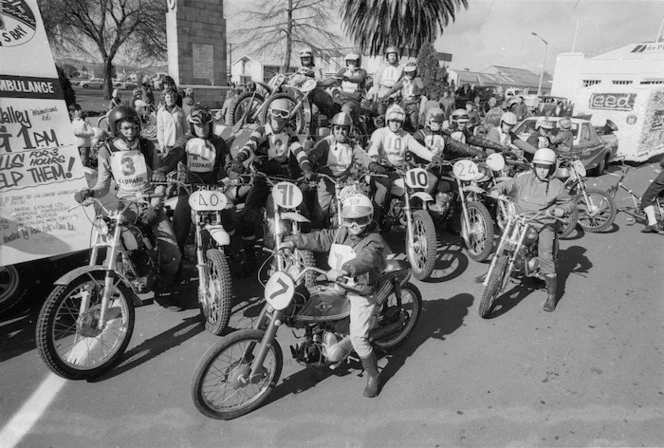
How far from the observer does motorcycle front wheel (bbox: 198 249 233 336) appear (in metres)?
3.87

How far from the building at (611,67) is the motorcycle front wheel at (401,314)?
31739mm

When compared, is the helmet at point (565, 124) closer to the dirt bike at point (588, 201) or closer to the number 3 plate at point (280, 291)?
the dirt bike at point (588, 201)

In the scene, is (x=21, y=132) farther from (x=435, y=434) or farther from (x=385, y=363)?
(x=435, y=434)

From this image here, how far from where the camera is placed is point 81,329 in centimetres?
341

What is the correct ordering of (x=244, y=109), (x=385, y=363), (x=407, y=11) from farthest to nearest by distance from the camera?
(x=407, y=11), (x=244, y=109), (x=385, y=363)

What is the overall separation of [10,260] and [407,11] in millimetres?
28507

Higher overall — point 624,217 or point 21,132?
point 21,132

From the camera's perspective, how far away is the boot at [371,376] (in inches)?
134

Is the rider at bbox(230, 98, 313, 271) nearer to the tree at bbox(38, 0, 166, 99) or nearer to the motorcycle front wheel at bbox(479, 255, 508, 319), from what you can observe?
the motorcycle front wheel at bbox(479, 255, 508, 319)

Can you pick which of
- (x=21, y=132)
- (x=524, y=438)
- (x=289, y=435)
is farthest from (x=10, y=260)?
(x=524, y=438)

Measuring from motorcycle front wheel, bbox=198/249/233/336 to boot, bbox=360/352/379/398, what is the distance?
1.32 meters

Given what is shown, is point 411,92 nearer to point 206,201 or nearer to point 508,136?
point 508,136

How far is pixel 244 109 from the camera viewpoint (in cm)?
894

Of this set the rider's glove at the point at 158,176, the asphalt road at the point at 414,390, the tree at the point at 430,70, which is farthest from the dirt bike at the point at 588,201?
the tree at the point at 430,70
